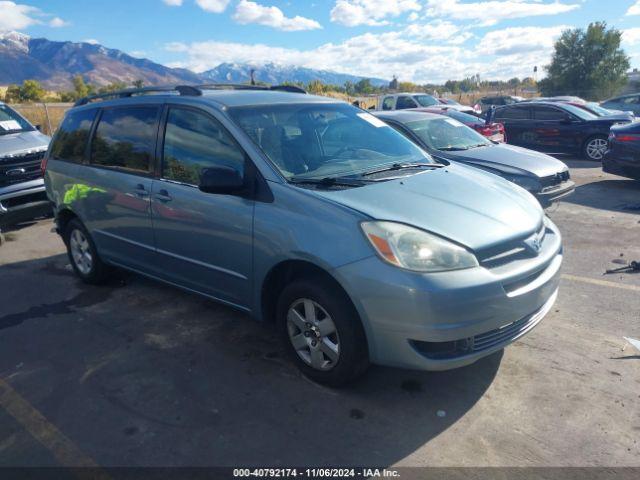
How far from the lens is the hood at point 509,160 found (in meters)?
6.83

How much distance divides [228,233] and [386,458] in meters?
1.77

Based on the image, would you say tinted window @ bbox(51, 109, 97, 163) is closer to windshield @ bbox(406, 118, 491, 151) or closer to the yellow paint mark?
the yellow paint mark

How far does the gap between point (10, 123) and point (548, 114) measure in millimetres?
12045

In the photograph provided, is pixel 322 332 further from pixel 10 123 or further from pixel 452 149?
pixel 10 123

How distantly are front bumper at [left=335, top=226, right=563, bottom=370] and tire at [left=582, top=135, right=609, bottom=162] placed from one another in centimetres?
1130

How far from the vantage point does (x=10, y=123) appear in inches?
332

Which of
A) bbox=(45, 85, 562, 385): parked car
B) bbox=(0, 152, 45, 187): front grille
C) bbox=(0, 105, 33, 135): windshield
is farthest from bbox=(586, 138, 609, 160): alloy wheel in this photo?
bbox=(0, 105, 33, 135): windshield

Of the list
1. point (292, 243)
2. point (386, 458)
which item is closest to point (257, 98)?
point (292, 243)

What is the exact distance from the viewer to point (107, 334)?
A: 413 centimetres

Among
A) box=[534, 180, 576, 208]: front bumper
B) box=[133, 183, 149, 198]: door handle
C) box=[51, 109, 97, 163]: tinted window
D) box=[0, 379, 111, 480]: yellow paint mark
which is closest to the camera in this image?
box=[0, 379, 111, 480]: yellow paint mark

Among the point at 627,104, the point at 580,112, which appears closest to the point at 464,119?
the point at 580,112

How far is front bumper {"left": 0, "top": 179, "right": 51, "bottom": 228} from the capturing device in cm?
736

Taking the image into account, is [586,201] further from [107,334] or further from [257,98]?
[107,334]

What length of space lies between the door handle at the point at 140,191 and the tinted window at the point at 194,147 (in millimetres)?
257
